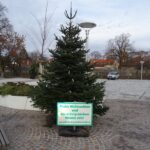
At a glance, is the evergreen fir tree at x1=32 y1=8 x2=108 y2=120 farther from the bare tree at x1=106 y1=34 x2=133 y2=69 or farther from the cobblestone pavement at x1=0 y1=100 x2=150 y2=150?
the bare tree at x1=106 y1=34 x2=133 y2=69

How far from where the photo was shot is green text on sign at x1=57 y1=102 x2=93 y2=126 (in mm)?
6660

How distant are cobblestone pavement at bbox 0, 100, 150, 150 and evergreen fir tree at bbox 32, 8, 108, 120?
71 centimetres

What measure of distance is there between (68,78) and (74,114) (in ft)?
4.29

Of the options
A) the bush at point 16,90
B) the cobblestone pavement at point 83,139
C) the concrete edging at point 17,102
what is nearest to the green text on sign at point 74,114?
the cobblestone pavement at point 83,139

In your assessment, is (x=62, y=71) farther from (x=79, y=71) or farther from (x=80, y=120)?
(x=80, y=120)

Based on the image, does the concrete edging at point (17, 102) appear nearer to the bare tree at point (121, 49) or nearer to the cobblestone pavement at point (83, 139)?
the cobblestone pavement at point (83, 139)

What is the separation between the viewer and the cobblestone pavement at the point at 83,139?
19.4ft

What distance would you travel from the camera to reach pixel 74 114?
6672 millimetres

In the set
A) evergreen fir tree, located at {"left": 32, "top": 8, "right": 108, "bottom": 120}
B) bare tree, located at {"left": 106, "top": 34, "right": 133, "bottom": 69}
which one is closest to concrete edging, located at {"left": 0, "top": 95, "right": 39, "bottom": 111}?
evergreen fir tree, located at {"left": 32, "top": 8, "right": 108, "bottom": 120}

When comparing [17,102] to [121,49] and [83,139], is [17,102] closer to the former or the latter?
[83,139]

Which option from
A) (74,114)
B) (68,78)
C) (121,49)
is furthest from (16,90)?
(121,49)

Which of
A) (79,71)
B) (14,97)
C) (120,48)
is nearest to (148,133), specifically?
(79,71)

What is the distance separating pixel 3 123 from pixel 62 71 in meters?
2.37

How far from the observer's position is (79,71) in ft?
25.1
